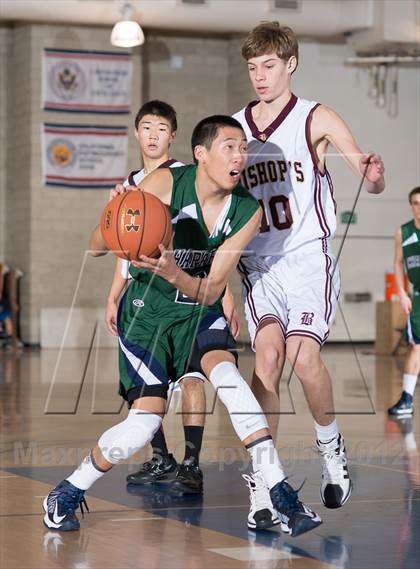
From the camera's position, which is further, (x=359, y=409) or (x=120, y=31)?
(x=120, y=31)

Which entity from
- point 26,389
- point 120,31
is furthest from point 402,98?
point 26,389

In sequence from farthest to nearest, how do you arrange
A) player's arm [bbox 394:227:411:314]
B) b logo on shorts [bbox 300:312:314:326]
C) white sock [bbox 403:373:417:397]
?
1. player's arm [bbox 394:227:411:314]
2. white sock [bbox 403:373:417:397]
3. b logo on shorts [bbox 300:312:314:326]

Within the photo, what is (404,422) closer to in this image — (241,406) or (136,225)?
(241,406)

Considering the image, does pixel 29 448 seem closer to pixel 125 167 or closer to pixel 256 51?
pixel 256 51

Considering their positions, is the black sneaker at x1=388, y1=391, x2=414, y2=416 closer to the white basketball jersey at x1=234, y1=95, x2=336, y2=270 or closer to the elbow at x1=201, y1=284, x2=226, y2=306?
the white basketball jersey at x1=234, y1=95, x2=336, y2=270

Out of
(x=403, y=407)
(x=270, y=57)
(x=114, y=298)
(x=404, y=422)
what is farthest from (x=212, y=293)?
(x=403, y=407)

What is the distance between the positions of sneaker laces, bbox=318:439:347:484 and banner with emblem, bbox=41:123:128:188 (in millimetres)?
13922

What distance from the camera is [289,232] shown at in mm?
4527

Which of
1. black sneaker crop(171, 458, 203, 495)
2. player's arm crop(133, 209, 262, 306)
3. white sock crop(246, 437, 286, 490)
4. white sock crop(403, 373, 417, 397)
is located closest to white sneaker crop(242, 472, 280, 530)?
white sock crop(246, 437, 286, 490)

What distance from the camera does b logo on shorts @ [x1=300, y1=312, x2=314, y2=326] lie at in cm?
434

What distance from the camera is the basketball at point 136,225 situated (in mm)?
3855

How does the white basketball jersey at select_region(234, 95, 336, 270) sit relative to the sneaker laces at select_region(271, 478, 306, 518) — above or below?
above

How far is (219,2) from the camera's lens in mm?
16625

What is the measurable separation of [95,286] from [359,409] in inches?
392
